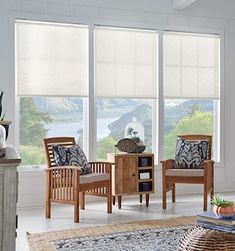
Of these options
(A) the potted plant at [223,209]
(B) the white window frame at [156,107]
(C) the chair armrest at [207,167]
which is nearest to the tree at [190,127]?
(B) the white window frame at [156,107]

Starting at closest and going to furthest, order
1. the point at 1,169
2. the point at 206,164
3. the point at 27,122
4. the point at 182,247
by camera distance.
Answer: the point at 1,169
the point at 182,247
the point at 206,164
the point at 27,122

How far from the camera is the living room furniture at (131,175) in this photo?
16.6 feet

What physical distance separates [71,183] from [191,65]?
9.09 ft

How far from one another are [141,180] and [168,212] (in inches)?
21.1

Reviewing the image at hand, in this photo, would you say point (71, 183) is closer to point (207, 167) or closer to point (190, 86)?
point (207, 167)

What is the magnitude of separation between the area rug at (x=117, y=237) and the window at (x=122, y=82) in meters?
1.72

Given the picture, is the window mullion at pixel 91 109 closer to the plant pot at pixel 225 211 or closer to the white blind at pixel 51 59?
the white blind at pixel 51 59

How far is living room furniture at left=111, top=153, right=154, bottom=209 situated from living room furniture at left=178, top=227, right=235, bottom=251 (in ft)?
7.70

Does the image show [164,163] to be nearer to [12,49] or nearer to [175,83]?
[175,83]

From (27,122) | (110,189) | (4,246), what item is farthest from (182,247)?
(27,122)

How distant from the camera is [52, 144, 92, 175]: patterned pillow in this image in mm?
4691

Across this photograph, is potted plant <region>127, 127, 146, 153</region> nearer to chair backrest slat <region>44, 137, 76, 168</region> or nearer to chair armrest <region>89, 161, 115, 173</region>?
chair armrest <region>89, 161, 115, 173</region>

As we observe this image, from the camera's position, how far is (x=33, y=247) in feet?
11.5

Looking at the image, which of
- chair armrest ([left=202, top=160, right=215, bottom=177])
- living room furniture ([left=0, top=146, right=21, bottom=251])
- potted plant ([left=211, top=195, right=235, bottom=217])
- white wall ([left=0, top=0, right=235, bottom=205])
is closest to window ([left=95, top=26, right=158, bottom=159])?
white wall ([left=0, top=0, right=235, bottom=205])
